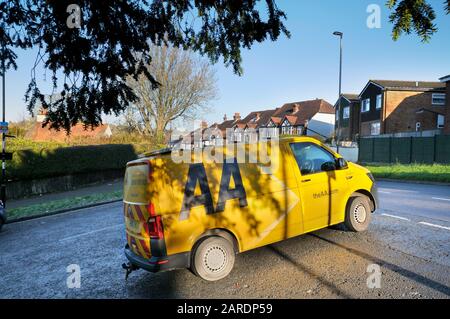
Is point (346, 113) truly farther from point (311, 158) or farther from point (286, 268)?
point (286, 268)

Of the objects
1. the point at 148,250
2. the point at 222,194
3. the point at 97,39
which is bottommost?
the point at 148,250

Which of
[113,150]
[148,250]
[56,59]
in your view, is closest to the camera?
[148,250]

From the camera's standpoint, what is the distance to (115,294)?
399 centimetres

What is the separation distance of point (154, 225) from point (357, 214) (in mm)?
3743

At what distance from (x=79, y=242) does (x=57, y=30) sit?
4.55 m

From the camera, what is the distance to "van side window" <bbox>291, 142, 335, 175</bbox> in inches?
201

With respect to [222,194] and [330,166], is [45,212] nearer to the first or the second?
[222,194]

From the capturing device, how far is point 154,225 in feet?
→ 12.8

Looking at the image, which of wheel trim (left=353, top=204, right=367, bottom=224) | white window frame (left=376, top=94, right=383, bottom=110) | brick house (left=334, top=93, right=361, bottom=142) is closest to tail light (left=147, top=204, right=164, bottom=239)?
wheel trim (left=353, top=204, right=367, bottom=224)

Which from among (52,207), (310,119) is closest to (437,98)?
(310,119)

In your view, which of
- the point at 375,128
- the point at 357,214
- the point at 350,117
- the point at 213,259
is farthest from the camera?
the point at 350,117

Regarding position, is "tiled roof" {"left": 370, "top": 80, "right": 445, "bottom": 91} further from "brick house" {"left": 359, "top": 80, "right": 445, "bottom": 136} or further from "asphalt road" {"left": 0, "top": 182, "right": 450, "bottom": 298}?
"asphalt road" {"left": 0, "top": 182, "right": 450, "bottom": 298}

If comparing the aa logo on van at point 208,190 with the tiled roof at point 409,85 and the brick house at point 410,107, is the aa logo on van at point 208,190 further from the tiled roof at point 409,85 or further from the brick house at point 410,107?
the tiled roof at point 409,85

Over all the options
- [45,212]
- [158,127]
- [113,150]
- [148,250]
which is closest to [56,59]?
[148,250]
